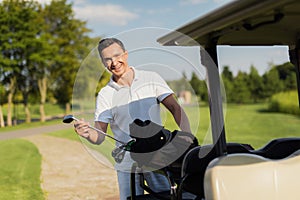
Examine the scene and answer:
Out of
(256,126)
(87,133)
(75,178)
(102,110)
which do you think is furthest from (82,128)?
(256,126)

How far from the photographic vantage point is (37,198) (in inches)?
251

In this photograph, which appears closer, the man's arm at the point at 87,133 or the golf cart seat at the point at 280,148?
the man's arm at the point at 87,133

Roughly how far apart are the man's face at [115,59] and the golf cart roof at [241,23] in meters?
0.24

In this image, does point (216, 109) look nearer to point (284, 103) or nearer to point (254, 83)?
point (284, 103)

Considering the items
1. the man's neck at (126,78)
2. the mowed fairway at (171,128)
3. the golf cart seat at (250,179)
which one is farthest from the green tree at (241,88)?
the golf cart seat at (250,179)

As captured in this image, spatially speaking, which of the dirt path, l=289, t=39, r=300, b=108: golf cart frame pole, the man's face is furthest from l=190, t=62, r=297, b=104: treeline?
the man's face

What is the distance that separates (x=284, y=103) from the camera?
23.2 m

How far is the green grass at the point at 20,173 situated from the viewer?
681 cm

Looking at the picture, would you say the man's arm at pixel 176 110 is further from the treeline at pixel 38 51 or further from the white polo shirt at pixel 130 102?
the treeline at pixel 38 51

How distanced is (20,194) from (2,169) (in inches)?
123

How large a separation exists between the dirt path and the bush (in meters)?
13.6

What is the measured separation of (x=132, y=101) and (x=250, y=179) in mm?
858

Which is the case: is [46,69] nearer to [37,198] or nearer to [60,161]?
[60,161]

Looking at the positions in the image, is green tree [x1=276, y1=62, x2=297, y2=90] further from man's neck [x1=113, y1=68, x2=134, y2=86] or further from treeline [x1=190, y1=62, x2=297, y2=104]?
man's neck [x1=113, y1=68, x2=134, y2=86]
